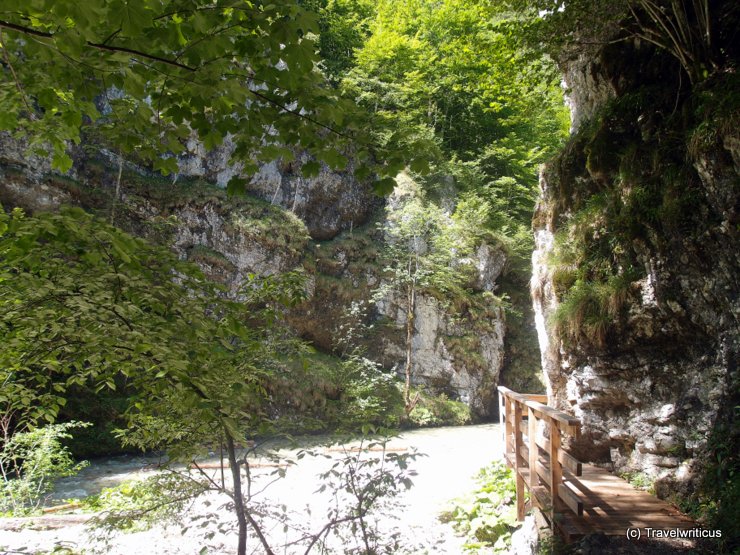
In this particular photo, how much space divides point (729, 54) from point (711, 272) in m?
2.21

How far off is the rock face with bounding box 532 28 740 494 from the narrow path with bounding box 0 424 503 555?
2419 mm

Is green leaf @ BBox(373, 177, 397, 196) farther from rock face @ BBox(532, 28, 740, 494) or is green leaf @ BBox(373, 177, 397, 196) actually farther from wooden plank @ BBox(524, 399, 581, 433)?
rock face @ BBox(532, 28, 740, 494)

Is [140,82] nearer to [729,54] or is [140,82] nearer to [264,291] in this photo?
[264,291]

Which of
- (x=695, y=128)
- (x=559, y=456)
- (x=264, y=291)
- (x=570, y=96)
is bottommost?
(x=559, y=456)

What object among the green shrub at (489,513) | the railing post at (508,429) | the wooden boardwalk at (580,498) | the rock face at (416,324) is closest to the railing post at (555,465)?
the wooden boardwalk at (580,498)

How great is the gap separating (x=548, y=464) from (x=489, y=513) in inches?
75.2

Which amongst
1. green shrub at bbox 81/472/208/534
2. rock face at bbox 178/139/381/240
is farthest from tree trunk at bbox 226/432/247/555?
rock face at bbox 178/139/381/240

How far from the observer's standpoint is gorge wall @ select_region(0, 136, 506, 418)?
13.7m

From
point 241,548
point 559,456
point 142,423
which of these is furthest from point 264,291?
point 559,456

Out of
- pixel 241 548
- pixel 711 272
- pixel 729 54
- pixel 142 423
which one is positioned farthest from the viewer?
pixel 729 54

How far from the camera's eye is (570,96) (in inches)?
281

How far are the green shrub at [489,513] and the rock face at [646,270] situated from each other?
1588 mm

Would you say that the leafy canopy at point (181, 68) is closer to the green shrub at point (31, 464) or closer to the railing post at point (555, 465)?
the railing post at point (555, 465)

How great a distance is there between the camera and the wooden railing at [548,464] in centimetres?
380
